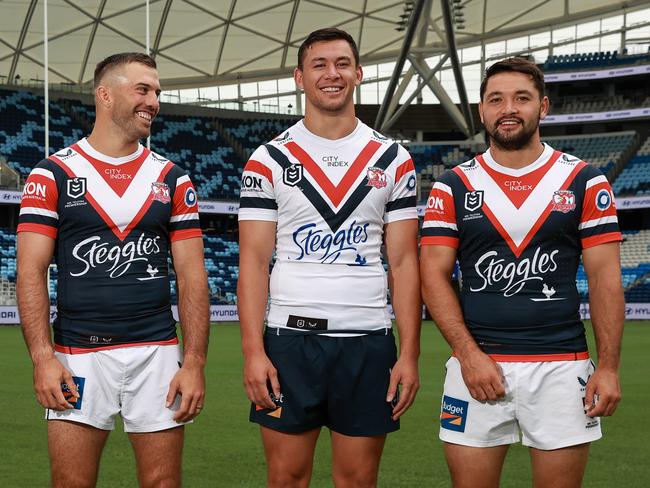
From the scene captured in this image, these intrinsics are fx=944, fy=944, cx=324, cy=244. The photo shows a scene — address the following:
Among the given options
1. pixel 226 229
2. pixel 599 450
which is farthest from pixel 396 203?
pixel 226 229

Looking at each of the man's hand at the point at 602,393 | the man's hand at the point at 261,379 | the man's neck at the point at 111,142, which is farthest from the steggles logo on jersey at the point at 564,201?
the man's neck at the point at 111,142

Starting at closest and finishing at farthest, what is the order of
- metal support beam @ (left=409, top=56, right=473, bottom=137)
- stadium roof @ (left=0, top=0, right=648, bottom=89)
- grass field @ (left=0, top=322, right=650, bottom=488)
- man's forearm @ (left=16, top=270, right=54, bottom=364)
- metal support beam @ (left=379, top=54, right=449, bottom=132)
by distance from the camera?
1. man's forearm @ (left=16, top=270, right=54, bottom=364)
2. grass field @ (left=0, top=322, right=650, bottom=488)
3. metal support beam @ (left=379, top=54, right=449, bottom=132)
4. metal support beam @ (left=409, top=56, right=473, bottom=137)
5. stadium roof @ (left=0, top=0, right=648, bottom=89)

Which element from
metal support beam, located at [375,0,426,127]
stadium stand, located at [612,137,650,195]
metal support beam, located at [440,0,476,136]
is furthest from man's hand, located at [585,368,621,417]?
stadium stand, located at [612,137,650,195]

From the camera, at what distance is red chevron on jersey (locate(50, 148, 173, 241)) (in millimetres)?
4414

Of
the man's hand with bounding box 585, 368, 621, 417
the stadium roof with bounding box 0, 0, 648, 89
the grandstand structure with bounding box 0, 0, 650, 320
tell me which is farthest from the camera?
the stadium roof with bounding box 0, 0, 648, 89

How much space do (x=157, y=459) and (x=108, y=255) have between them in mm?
969

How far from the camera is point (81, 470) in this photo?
4266mm

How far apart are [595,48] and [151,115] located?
42.3 meters

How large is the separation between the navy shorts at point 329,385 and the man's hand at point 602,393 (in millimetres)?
885

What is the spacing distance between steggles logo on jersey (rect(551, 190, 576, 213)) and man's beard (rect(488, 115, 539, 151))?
280 millimetres

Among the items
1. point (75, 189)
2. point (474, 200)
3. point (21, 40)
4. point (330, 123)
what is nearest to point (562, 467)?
point (474, 200)

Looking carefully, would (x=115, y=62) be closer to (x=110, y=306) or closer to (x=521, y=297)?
(x=110, y=306)

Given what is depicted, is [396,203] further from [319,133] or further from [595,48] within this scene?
[595,48]

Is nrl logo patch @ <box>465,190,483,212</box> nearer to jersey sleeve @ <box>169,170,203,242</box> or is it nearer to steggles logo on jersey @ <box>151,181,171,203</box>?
jersey sleeve @ <box>169,170,203,242</box>
